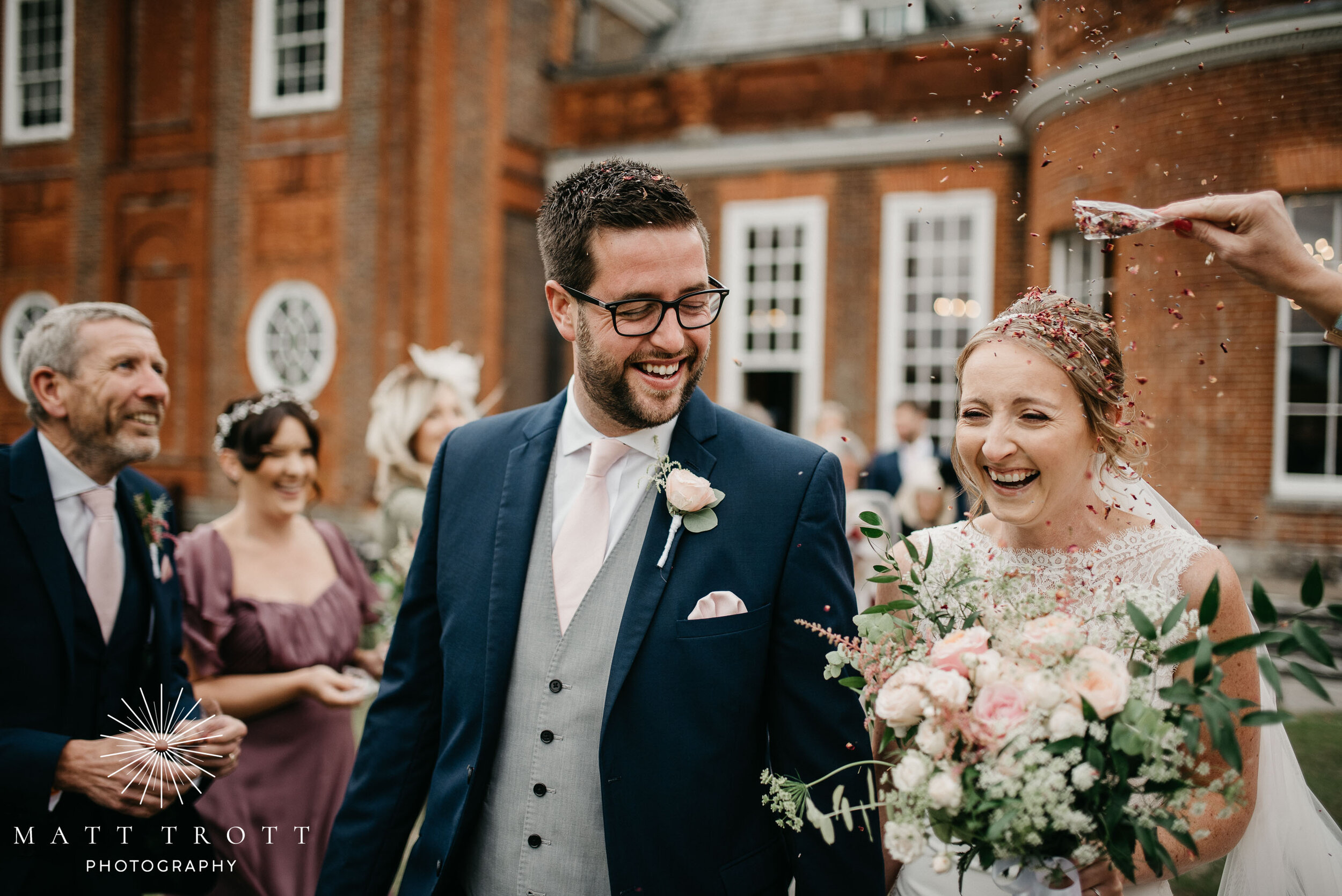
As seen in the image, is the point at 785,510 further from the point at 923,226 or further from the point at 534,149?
the point at 534,149

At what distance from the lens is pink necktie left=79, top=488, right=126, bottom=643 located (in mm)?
2844

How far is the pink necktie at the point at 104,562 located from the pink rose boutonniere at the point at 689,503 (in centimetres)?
188

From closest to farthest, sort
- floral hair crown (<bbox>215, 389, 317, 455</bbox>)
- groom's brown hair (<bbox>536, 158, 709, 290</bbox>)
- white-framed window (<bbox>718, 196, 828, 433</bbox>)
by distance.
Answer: groom's brown hair (<bbox>536, 158, 709, 290</bbox>), floral hair crown (<bbox>215, 389, 317, 455</bbox>), white-framed window (<bbox>718, 196, 828, 433</bbox>)

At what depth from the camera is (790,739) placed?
209 cm

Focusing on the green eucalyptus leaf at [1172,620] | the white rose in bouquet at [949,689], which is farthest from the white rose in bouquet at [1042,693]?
the green eucalyptus leaf at [1172,620]

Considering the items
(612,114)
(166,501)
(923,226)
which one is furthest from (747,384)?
(166,501)

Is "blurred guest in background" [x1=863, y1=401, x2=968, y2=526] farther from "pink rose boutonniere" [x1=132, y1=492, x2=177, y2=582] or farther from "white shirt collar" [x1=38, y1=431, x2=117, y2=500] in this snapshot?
"white shirt collar" [x1=38, y1=431, x2=117, y2=500]

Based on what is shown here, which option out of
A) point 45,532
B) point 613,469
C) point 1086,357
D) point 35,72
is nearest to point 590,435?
point 613,469

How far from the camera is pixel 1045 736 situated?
1.73 m

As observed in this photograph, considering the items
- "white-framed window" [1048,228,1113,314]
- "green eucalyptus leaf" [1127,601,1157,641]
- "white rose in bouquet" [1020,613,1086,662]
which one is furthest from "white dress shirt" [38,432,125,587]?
"white-framed window" [1048,228,1113,314]

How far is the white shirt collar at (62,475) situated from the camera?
2.83 metres

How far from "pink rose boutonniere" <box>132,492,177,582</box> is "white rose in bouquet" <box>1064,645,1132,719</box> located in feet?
9.00

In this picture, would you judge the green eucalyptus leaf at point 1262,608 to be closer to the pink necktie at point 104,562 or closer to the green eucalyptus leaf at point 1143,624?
the green eucalyptus leaf at point 1143,624

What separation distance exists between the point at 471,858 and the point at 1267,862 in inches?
80.7
